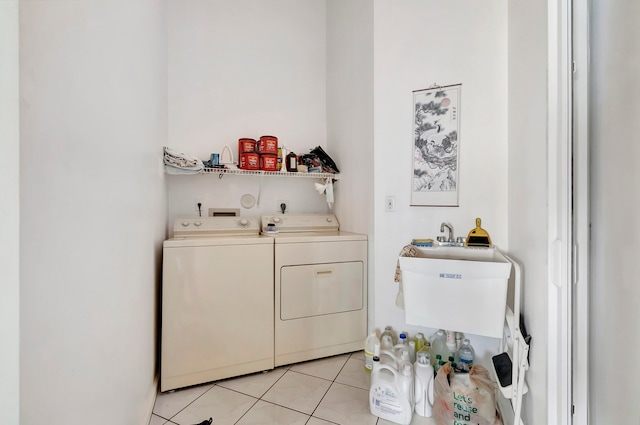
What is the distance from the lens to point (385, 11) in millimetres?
1912

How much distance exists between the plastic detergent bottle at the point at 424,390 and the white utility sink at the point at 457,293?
0.30 meters

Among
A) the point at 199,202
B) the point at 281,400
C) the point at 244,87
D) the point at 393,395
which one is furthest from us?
the point at 244,87

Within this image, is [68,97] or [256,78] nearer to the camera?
[68,97]

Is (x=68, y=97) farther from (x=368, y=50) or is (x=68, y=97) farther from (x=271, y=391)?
(x=368, y=50)

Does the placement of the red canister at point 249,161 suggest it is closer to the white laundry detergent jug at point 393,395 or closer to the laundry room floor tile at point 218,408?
the laundry room floor tile at point 218,408

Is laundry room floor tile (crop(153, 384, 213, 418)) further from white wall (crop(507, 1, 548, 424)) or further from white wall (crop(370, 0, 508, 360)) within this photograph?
white wall (crop(507, 1, 548, 424))

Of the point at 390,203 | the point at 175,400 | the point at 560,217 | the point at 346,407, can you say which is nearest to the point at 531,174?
the point at 560,217

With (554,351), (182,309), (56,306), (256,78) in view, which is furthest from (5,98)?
(256,78)

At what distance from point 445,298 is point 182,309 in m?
1.51

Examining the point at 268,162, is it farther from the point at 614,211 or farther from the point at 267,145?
the point at 614,211

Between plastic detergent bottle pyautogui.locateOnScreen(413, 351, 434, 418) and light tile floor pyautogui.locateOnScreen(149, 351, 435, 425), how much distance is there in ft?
0.13

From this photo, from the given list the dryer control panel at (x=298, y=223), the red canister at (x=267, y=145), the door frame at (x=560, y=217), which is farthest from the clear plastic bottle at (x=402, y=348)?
the red canister at (x=267, y=145)

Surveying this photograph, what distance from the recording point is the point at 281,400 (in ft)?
5.15

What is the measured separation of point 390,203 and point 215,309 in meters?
1.37
